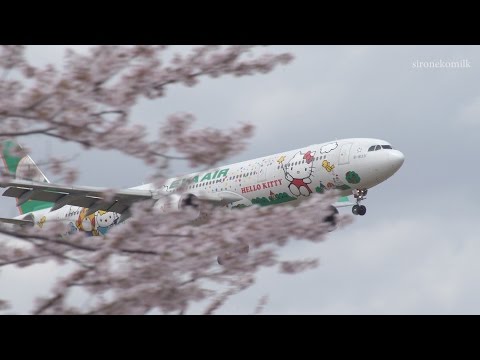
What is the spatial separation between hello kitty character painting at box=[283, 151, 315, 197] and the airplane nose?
4.57 m

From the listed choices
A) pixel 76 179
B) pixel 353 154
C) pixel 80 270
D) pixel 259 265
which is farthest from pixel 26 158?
pixel 353 154

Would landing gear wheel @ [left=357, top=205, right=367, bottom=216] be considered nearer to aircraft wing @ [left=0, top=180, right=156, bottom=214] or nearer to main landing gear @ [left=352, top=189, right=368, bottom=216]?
main landing gear @ [left=352, top=189, right=368, bottom=216]

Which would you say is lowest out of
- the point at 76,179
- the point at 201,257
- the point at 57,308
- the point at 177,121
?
the point at 57,308

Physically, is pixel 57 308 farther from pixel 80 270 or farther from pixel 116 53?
pixel 116 53

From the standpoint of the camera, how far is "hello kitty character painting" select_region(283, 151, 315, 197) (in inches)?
2084

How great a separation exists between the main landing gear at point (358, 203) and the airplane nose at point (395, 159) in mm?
2149

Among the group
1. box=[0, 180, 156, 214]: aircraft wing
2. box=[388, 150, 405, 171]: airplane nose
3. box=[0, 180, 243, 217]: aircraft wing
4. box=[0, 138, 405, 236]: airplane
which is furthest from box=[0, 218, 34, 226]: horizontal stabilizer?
box=[388, 150, 405, 171]: airplane nose

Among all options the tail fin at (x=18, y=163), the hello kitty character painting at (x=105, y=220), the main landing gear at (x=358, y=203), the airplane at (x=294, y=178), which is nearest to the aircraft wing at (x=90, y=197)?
the airplane at (x=294, y=178)

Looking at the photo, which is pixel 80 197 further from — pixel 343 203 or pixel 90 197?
pixel 343 203

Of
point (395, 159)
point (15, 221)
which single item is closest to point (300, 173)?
point (395, 159)

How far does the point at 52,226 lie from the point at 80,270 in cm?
117

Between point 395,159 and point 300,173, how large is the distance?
555 centimetres

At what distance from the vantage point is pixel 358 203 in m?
51.2

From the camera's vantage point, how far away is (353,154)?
170 feet
